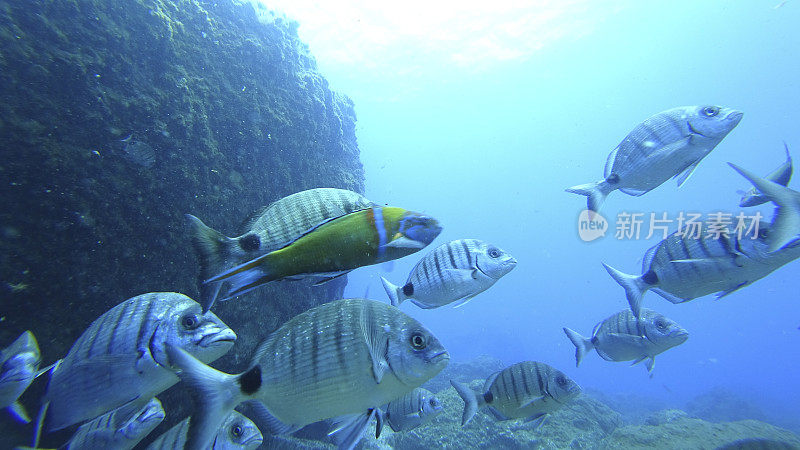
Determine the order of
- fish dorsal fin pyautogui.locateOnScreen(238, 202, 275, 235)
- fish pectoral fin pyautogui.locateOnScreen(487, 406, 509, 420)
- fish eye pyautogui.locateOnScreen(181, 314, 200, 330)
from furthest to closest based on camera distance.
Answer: fish pectoral fin pyautogui.locateOnScreen(487, 406, 509, 420), fish eye pyautogui.locateOnScreen(181, 314, 200, 330), fish dorsal fin pyautogui.locateOnScreen(238, 202, 275, 235)

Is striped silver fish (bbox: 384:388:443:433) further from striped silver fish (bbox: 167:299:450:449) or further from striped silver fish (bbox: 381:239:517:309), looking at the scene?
striped silver fish (bbox: 167:299:450:449)

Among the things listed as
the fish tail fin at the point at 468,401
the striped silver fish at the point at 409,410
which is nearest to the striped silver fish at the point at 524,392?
Answer: the fish tail fin at the point at 468,401

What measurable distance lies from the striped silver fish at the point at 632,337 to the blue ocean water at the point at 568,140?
1.14 m

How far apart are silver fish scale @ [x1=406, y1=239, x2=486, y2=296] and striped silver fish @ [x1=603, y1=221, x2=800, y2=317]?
77.8 inches

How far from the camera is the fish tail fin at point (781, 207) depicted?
2480mm

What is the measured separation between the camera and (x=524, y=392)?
365 cm

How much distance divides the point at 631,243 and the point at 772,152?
154 feet

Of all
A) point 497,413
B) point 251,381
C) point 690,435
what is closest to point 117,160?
point 251,381

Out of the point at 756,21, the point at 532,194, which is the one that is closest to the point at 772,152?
the point at 756,21

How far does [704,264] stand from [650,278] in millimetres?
501

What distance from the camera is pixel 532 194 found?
379ft

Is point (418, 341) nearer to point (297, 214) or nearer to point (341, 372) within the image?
point (341, 372)

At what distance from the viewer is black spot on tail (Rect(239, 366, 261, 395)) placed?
164 cm

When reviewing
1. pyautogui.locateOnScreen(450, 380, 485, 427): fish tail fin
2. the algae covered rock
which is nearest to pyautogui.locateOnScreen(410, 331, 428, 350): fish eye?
pyautogui.locateOnScreen(450, 380, 485, 427): fish tail fin
